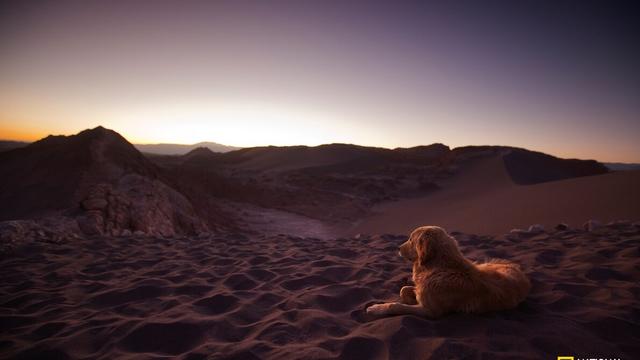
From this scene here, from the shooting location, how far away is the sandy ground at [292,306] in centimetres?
223

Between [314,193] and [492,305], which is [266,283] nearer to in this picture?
[492,305]

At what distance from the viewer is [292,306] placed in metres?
3.08

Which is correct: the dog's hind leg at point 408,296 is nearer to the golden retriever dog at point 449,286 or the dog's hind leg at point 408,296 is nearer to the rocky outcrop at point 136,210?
the golden retriever dog at point 449,286

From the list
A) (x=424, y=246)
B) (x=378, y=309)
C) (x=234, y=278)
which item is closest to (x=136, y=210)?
(x=234, y=278)

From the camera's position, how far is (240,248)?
5863 millimetres

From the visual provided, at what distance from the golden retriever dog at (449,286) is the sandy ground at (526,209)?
750 cm

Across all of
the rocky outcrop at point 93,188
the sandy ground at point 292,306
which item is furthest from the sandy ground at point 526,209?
the rocky outcrop at point 93,188

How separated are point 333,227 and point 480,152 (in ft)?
85.2

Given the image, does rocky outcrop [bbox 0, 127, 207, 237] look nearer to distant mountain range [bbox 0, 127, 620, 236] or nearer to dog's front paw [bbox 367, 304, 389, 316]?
distant mountain range [bbox 0, 127, 620, 236]

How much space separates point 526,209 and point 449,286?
1199cm

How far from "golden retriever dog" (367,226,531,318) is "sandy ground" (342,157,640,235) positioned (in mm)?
7495

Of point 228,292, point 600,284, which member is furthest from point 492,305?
point 228,292

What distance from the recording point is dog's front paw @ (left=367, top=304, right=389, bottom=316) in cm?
273

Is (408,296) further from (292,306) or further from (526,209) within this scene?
(526,209)
